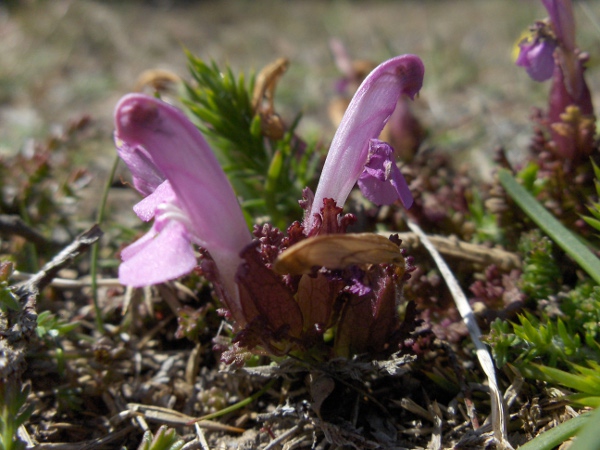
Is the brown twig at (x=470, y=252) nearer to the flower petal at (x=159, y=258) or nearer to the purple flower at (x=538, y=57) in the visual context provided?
the purple flower at (x=538, y=57)

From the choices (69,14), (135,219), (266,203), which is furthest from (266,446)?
(69,14)

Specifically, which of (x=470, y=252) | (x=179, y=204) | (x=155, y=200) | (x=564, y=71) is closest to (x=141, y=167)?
(x=155, y=200)

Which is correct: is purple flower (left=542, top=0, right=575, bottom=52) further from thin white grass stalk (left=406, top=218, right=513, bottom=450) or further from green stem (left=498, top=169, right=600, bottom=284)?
thin white grass stalk (left=406, top=218, right=513, bottom=450)

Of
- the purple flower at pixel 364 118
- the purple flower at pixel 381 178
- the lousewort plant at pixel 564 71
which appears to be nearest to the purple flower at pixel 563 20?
the lousewort plant at pixel 564 71

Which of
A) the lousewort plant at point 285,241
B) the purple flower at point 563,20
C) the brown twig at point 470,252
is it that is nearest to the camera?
the lousewort plant at point 285,241

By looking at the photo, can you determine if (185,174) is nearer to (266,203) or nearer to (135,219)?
(266,203)

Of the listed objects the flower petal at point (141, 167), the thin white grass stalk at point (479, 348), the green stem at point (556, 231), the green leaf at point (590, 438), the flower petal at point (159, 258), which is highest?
the flower petal at point (141, 167)

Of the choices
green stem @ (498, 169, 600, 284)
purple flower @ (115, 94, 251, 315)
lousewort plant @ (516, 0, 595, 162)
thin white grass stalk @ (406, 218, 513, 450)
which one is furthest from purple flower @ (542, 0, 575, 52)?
purple flower @ (115, 94, 251, 315)
